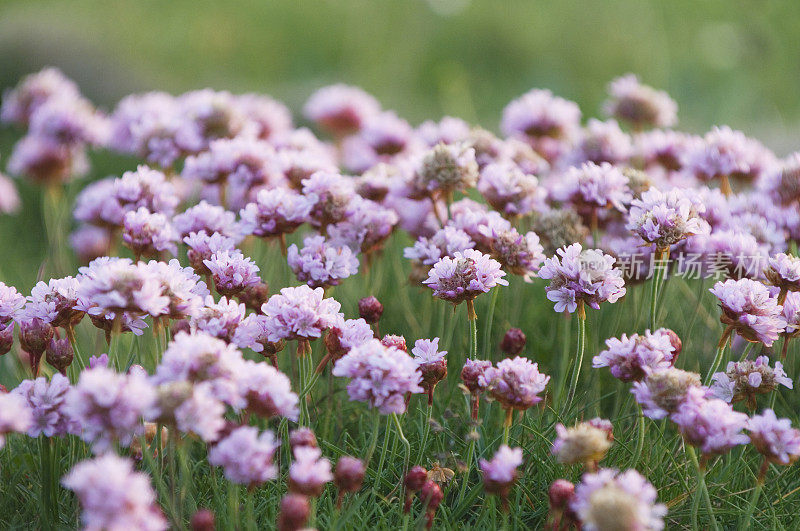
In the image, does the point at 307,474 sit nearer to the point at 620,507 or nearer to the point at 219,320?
the point at 219,320

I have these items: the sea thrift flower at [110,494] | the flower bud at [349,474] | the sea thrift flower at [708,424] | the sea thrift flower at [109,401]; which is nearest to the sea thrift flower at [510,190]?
the sea thrift flower at [708,424]

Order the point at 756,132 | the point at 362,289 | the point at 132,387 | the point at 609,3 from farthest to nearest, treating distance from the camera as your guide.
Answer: the point at 609,3 < the point at 756,132 < the point at 362,289 < the point at 132,387

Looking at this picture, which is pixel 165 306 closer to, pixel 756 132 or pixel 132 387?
pixel 132 387

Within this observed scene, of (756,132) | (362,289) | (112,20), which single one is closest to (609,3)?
(756,132)

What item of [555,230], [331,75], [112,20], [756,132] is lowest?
[555,230]

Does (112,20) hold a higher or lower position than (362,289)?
higher

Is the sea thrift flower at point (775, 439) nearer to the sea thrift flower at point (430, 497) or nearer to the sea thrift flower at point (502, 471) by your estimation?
the sea thrift flower at point (502, 471)
